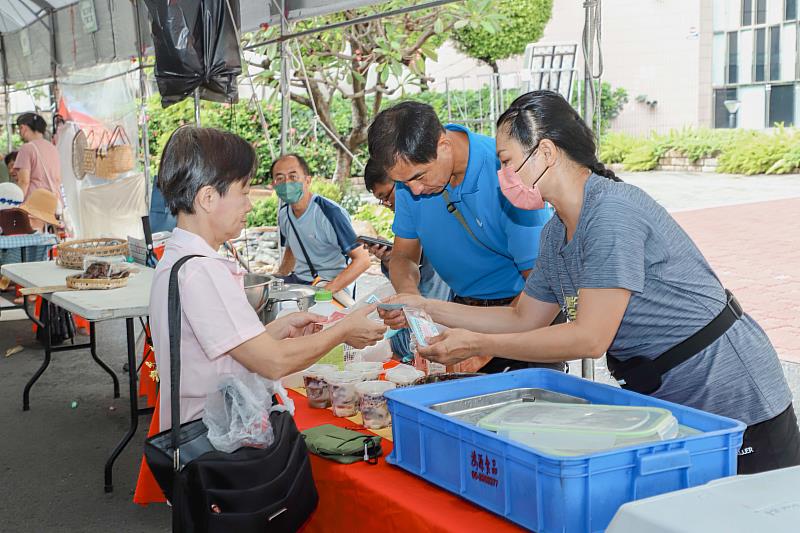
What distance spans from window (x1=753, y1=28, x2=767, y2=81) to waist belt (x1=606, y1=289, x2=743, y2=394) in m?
22.3

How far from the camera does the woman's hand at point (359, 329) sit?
225cm

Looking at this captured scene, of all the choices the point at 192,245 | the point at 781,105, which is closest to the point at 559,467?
the point at 192,245

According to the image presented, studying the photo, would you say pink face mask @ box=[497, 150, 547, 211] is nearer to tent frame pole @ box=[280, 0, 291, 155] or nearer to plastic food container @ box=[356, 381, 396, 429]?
plastic food container @ box=[356, 381, 396, 429]

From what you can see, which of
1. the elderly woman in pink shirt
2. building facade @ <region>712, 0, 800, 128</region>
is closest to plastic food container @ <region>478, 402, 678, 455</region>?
the elderly woman in pink shirt

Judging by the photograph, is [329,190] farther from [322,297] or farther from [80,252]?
[322,297]

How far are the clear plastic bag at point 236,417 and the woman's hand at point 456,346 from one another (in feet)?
1.44

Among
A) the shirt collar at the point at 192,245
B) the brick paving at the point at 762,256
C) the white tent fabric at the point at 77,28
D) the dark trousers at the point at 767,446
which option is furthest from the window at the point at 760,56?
the shirt collar at the point at 192,245

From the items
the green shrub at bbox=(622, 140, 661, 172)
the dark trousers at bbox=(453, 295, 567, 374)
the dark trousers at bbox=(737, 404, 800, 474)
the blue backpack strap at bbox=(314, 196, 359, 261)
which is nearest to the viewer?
the dark trousers at bbox=(737, 404, 800, 474)

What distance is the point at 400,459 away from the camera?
1.91m

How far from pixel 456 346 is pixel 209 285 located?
2.03 ft

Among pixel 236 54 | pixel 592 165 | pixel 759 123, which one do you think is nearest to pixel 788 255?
pixel 236 54

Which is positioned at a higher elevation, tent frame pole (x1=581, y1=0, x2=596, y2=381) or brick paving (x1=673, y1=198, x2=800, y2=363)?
tent frame pole (x1=581, y1=0, x2=596, y2=381)

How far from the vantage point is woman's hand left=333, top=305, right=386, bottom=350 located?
7.39 ft

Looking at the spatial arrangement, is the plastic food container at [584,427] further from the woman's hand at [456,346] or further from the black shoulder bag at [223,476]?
the black shoulder bag at [223,476]
